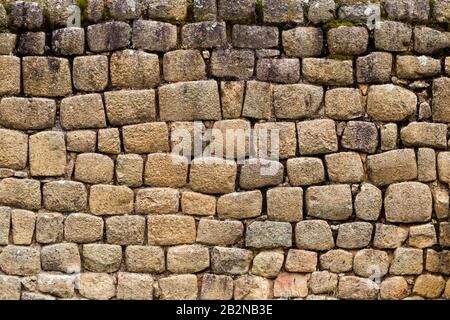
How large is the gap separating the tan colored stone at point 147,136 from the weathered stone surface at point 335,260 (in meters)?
1.73

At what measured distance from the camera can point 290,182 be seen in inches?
274

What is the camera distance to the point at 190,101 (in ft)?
22.6

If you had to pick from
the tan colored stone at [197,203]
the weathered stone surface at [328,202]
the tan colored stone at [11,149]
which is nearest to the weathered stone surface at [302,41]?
the weathered stone surface at [328,202]

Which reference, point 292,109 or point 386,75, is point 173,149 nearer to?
point 292,109

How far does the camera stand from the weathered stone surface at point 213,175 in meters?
6.90

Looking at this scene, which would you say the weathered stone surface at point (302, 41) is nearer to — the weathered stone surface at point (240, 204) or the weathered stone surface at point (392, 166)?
the weathered stone surface at point (392, 166)

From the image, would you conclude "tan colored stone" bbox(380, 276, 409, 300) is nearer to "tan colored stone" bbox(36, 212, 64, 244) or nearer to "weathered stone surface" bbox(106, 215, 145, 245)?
"weathered stone surface" bbox(106, 215, 145, 245)

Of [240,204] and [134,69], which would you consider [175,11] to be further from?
[240,204]

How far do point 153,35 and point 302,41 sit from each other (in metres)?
1.32

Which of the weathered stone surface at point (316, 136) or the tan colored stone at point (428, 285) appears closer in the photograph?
the weathered stone surface at point (316, 136)

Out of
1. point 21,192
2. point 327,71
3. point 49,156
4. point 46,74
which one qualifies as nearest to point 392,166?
point 327,71

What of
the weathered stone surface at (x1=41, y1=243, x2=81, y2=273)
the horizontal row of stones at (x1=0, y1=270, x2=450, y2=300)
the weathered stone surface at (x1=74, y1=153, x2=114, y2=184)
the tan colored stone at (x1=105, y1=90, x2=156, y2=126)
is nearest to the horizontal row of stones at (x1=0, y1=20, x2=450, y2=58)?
the tan colored stone at (x1=105, y1=90, x2=156, y2=126)

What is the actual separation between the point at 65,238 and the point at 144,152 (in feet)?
3.40

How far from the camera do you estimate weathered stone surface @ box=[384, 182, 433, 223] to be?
23.0ft
